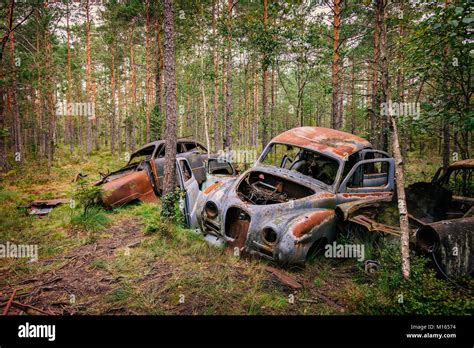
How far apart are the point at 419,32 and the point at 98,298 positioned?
293 inches

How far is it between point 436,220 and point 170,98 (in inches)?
246

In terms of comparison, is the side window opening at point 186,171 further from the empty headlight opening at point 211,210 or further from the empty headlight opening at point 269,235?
the empty headlight opening at point 269,235

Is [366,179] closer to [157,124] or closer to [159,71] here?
[157,124]

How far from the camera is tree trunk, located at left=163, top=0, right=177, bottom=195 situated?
635 cm

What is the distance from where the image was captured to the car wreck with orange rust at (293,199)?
169 inches

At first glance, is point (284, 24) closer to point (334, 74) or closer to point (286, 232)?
point (334, 74)

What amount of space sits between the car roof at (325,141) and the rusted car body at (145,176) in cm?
291

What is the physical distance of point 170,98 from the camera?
645 cm

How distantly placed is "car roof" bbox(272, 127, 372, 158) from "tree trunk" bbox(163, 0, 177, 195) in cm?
264

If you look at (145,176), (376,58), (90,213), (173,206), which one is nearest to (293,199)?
(173,206)

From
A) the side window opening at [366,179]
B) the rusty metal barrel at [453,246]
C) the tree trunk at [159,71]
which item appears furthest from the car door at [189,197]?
the tree trunk at [159,71]

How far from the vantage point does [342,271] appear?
4.59 m

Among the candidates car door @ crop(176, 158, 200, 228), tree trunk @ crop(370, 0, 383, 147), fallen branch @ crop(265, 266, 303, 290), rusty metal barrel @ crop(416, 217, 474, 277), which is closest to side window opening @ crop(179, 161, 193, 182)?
car door @ crop(176, 158, 200, 228)

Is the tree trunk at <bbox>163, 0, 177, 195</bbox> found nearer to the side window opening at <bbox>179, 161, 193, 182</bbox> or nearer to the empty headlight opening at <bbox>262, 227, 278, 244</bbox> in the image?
the side window opening at <bbox>179, 161, 193, 182</bbox>
